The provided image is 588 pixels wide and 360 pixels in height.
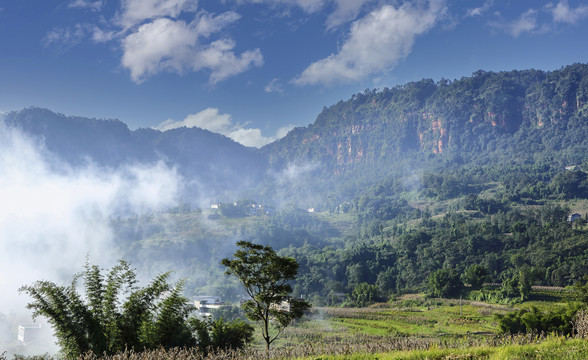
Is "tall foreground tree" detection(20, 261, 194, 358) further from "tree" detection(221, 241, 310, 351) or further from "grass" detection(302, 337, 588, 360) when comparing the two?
"grass" detection(302, 337, 588, 360)

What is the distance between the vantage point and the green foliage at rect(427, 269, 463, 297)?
6719 centimetres

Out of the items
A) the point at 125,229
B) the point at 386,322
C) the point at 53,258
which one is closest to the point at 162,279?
the point at 386,322

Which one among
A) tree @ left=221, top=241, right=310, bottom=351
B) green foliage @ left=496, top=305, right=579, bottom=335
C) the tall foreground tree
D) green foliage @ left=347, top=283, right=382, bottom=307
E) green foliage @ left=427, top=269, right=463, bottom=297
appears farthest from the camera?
green foliage @ left=347, top=283, right=382, bottom=307

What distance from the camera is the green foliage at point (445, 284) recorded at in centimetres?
6719

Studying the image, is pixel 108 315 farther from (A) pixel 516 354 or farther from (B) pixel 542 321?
(B) pixel 542 321

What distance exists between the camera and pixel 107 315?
15695 mm

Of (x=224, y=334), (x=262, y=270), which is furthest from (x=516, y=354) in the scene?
(x=224, y=334)

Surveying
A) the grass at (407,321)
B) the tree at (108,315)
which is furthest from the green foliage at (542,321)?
the tree at (108,315)

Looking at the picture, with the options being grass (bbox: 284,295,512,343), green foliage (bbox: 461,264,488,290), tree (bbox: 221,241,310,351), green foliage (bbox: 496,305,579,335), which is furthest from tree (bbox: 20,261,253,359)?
green foliage (bbox: 461,264,488,290)

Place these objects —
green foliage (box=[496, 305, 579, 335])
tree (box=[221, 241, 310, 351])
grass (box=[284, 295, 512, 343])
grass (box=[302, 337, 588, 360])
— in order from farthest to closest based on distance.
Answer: grass (box=[284, 295, 512, 343]) → green foliage (box=[496, 305, 579, 335]) → tree (box=[221, 241, 310, 351]) → grass (box=[302, 337, 588, 360])

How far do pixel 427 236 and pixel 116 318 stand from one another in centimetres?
9358

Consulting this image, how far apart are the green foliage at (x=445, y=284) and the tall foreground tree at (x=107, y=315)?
5791 cm

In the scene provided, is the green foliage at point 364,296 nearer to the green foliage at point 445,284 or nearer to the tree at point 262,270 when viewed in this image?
the green foliage at point 445,284

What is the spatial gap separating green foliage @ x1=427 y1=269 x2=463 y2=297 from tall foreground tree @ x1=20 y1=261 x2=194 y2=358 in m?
57.9
